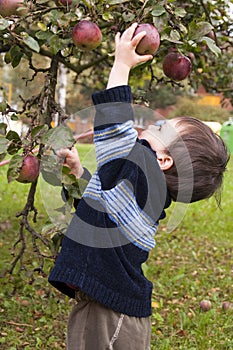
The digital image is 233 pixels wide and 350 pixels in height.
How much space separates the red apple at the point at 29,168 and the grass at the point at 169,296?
0.72 feet

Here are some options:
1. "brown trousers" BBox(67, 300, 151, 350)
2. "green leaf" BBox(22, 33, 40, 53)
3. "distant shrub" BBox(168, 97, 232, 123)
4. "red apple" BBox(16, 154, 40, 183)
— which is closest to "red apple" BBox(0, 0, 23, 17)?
"green leaf" BBox(22, 33, 40, 53)

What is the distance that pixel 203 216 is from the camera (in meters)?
5.40

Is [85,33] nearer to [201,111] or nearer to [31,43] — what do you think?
[31,43]

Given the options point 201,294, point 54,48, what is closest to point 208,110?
point 201,294

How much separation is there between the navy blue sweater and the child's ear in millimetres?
43

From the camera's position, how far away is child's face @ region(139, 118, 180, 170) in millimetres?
1646

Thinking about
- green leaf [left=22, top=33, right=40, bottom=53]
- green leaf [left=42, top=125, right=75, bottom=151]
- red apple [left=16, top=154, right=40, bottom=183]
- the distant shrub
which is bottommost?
the distant shrub

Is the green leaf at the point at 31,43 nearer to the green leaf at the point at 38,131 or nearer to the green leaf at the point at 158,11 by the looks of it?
the green leaf at the point at 38,131

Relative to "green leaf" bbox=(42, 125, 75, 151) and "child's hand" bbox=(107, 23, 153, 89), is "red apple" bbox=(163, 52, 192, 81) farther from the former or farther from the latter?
"green leaf" bbox=(42, 125, 75, 151)

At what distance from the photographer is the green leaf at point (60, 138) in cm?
154

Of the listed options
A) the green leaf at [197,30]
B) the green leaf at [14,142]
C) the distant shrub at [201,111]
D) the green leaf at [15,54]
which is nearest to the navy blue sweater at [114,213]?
the green leaf at [14,142]

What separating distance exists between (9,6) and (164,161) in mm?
694

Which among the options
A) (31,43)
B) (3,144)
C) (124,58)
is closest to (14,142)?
(3,144)

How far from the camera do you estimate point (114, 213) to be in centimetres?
154
